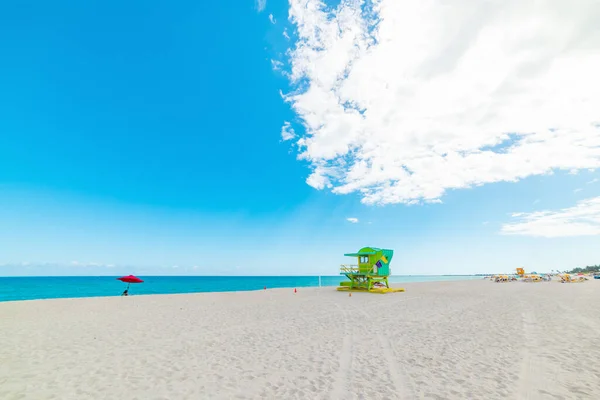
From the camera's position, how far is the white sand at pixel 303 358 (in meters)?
5.74

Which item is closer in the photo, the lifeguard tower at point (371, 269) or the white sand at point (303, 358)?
the white sand at point (303, 358)

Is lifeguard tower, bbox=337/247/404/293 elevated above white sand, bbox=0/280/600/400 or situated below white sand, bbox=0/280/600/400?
above

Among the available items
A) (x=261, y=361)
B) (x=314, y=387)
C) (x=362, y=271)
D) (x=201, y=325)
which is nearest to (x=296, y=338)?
(x=261, y=361)

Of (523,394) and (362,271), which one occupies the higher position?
(362,271)

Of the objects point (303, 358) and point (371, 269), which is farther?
point (371, 269)

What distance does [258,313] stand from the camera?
1575cm

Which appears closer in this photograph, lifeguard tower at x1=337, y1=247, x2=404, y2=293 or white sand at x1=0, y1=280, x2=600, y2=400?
white sand at x1=0, y1=280, x2=600, y2=400

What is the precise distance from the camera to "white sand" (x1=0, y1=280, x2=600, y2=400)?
18.8 ft

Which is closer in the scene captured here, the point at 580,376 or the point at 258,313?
the point at 580,376

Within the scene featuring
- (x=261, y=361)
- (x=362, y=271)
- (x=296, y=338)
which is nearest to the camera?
(x=261, y=361)

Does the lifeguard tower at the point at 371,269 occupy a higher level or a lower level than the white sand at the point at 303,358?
higher

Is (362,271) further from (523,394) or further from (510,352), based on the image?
(523,394)

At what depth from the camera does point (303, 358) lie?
7680 mm

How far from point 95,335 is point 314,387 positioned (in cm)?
941
